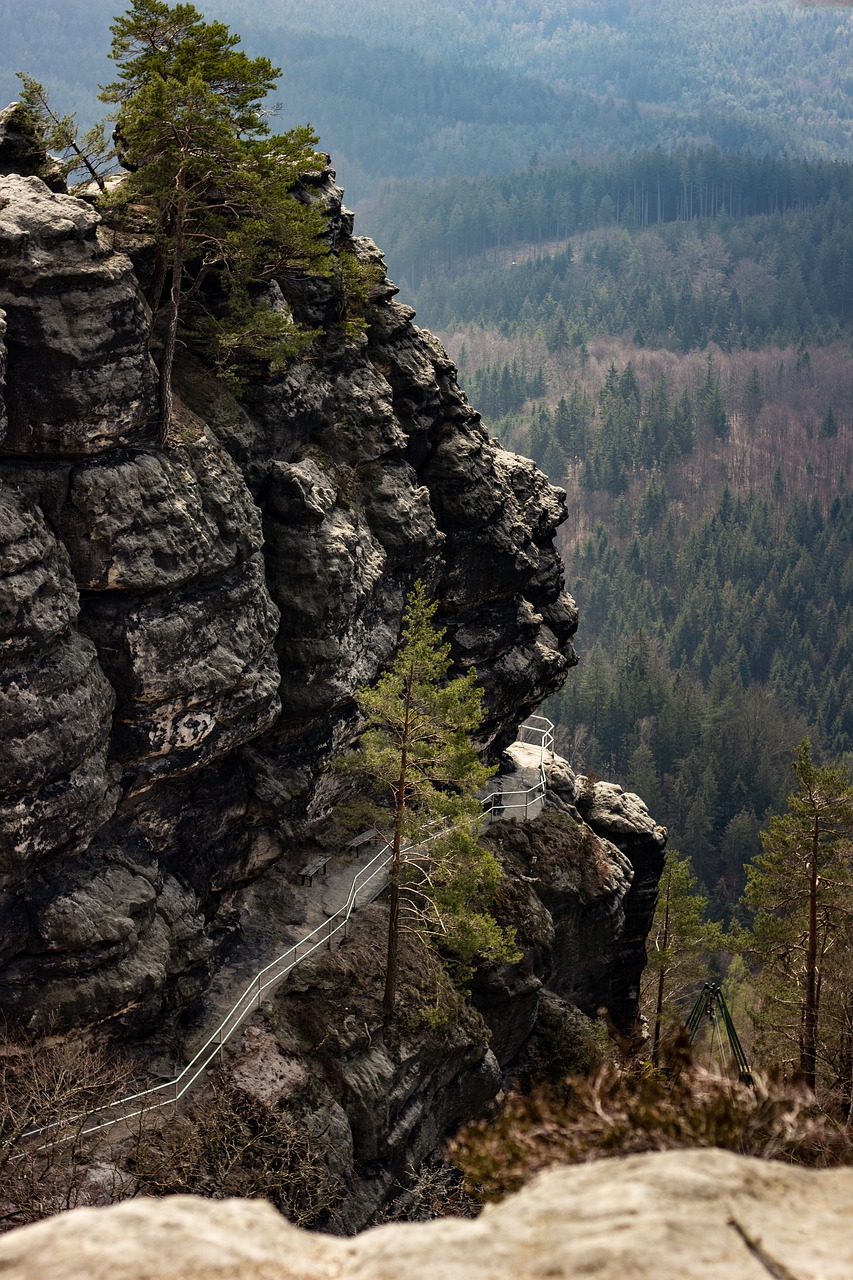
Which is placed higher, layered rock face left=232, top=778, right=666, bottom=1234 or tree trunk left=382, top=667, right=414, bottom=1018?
tree trunk left=382, top=667, right=414, bottom=1018

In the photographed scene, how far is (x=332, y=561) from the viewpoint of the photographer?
32.0 metres

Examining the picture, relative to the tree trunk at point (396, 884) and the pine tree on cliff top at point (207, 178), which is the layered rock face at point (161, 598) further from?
the tree trunk at point (396, 884)

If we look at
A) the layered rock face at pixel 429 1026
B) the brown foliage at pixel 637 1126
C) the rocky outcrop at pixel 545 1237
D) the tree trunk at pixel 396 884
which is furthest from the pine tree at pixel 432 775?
the rocky outcrop at pixel 545 1237

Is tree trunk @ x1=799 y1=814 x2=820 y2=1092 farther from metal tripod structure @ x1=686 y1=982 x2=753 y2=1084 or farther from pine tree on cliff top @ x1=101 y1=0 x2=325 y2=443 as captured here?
pine tree on cliff top @ x1=101 y1=0 x2=325 y2=443

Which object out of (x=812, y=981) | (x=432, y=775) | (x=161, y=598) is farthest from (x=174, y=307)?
(x=812, y=981)

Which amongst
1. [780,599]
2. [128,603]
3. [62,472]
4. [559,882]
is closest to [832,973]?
[559,882]

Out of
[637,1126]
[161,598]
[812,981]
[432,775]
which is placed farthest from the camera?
[812,981]

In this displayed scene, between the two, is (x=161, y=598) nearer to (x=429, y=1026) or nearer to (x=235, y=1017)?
(x=235, y=1017)

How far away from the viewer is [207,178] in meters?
27.7

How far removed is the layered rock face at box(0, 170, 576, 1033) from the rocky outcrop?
15456mm

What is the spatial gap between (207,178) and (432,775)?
14878 mm

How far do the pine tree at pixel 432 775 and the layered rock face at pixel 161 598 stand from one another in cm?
249

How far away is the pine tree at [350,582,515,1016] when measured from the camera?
30.5 metres

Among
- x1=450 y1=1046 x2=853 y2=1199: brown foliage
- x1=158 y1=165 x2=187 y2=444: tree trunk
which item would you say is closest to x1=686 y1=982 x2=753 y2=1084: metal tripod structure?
x1=158 y1=165 x2=187 y2=444: tree trunk
